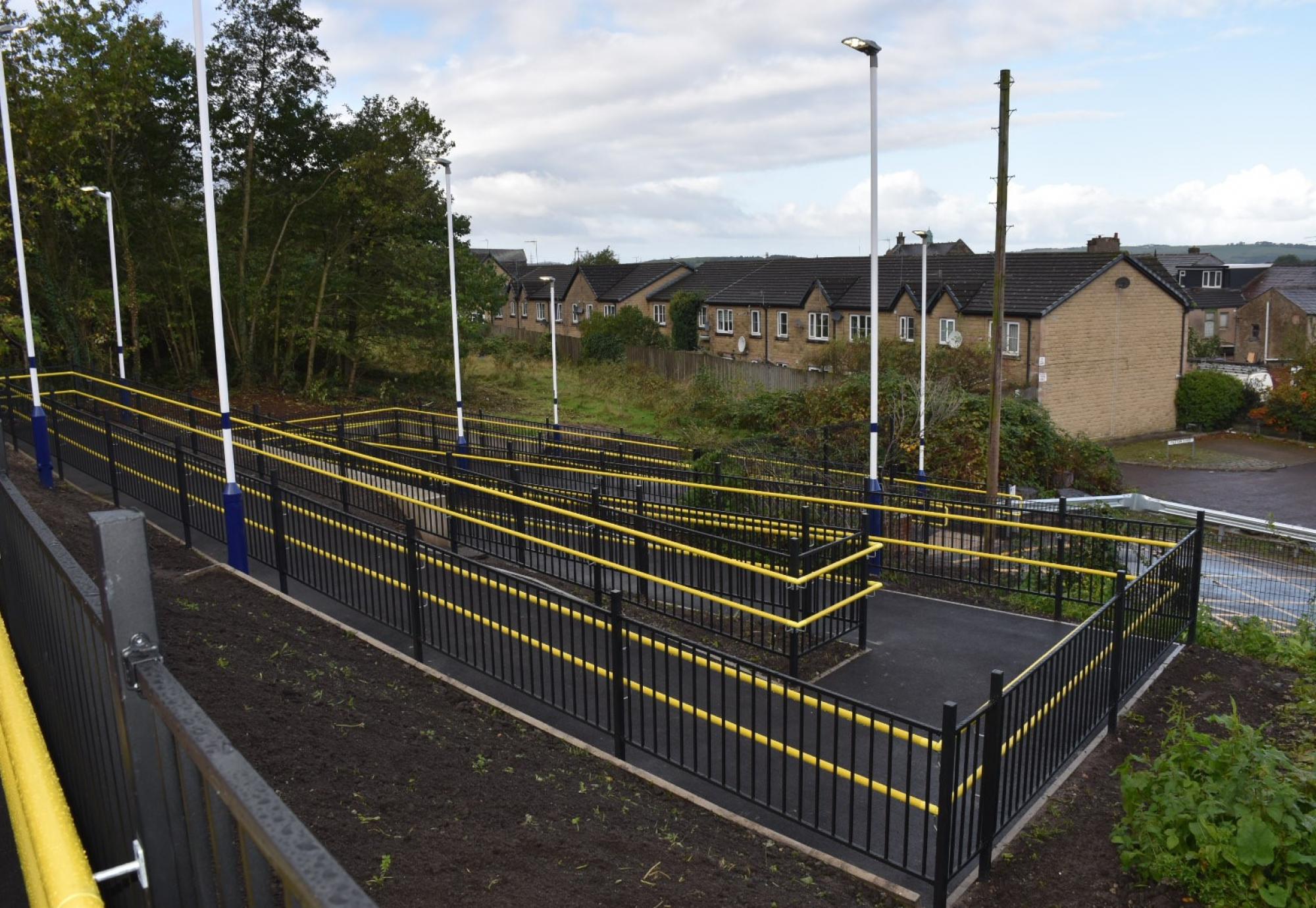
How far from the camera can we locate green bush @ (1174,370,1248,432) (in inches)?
1764

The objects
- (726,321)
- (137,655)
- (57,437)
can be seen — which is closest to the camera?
(137,655)

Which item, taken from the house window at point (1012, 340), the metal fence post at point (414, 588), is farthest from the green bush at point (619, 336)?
the metal fence post at point (414, 588)

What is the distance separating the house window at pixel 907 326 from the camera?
1761 inches

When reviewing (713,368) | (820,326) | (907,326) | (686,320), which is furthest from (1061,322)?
(686,320)

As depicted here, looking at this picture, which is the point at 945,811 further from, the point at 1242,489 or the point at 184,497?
the point at 1242,489

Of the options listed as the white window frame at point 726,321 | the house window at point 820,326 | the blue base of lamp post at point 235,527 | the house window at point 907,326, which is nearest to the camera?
the blue base of lamp post at point 235,527

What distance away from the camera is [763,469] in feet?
70.7

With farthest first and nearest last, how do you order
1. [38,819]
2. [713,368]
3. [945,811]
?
1. [713,368]
2. [945,811]
3. [38,819]

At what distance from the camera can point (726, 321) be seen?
5700cm

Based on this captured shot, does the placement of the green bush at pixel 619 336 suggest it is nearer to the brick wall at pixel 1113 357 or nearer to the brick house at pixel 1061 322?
the brick house at pixel 1061 322

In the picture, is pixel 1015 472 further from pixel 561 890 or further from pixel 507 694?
pixel 561 890

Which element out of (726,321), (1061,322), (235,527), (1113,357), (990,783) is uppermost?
(726,321)

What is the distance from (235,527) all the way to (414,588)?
373cm

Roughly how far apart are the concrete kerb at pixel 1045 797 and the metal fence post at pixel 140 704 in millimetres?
5488
